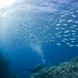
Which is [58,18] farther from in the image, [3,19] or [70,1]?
[3,19]

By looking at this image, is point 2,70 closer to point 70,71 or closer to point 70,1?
point 70,71

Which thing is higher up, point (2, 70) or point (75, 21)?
point (75, 21)

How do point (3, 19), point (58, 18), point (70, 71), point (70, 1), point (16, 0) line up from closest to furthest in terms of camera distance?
point (70, 71), point (70, 1), point (16, 0), point (58, 18), point (3, 19)

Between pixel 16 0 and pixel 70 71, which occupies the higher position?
pixel 16 0

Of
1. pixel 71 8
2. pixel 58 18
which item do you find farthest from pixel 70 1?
pixel 58 18

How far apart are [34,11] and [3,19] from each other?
34.4 feet

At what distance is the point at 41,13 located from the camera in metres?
23.6

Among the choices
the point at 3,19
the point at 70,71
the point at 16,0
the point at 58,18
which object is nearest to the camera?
the point at 70,71

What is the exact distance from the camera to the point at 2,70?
1359 centimetres

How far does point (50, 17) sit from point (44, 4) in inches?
188

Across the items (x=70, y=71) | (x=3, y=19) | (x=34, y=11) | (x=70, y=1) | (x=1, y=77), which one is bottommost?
(x=70, y=71)

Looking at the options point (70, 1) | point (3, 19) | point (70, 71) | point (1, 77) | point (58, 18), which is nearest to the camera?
point (70, 71)

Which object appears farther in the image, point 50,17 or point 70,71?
point 50,17

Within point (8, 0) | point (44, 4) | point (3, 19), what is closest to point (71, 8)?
point (44, 4)
